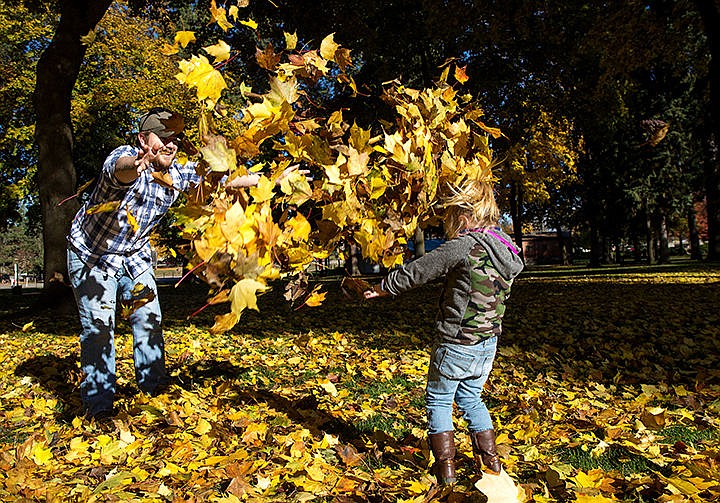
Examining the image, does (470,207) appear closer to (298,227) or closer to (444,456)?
(298,227)

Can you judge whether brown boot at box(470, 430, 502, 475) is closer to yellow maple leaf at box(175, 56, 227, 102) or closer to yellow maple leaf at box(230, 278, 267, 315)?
yellow maple leaf at box(230, 278, 267, 315)

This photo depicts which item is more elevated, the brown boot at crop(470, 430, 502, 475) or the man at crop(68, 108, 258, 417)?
the man at crop(68, 108, 258, 417)

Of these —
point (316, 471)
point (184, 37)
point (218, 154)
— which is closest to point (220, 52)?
point (184, 37)

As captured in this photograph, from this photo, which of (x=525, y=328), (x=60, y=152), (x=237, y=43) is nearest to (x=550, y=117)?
(x=237, y=43)

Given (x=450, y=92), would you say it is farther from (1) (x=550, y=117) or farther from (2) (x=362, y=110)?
(1) (x=550, y=117)

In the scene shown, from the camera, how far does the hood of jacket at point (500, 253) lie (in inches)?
102

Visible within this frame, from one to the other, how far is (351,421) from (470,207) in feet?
5.76

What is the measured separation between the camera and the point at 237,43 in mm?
13461

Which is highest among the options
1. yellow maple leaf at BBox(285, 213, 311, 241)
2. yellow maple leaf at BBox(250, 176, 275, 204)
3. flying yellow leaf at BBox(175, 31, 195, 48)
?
flying yellow leaf at BBox(175, 31, 195, 48)

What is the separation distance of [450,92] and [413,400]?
7.38 feet

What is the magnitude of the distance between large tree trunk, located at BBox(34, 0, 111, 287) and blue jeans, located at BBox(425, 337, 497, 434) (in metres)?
8.65

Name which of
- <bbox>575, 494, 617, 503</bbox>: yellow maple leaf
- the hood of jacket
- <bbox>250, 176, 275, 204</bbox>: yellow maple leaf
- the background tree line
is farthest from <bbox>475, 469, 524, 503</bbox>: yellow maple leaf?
the background tree line

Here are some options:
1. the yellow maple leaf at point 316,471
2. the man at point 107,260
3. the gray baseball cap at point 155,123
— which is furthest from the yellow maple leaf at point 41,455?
the gray baseball cap at point 155,123

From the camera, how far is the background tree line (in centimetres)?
962
